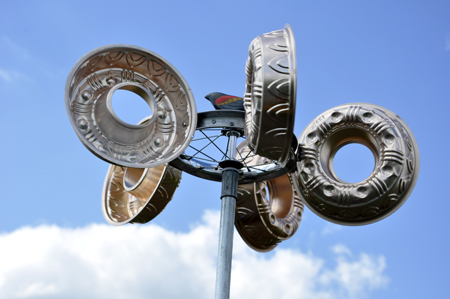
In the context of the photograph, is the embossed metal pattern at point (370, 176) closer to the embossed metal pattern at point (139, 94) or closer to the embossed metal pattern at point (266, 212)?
the embossed metal pattern at point (266, 212)

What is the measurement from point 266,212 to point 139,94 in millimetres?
5374

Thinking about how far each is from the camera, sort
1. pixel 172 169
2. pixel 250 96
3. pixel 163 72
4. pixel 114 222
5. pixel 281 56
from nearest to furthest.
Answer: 1. pixel 281 56
2. pixel 250 96
3. pixel 163 72
4. pixel 172 169
5. pixel 114 222

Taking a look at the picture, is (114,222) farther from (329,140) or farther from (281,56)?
(281,56)

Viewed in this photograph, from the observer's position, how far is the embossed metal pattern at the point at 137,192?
62.9 ft

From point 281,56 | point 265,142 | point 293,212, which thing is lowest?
point 265,142

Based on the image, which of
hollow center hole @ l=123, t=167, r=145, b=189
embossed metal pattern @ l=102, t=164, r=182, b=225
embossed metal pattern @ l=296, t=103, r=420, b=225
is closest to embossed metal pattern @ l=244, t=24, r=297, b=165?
embossed metal pattern @ l=296, t=103, r=420, b=225

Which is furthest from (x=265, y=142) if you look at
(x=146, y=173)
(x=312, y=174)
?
(x=146, y=173)

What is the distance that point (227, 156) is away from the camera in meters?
17.9

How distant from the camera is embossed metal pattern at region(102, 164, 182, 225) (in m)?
19.2

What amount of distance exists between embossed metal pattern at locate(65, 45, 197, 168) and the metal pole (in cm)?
143

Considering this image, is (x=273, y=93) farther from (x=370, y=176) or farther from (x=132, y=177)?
(x=132, y=177)

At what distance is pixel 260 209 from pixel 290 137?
535 centimetres

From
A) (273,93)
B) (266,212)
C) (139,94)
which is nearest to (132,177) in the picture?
(139,94)

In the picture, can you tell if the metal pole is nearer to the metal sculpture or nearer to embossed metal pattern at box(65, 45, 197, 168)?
the metal sculpture
